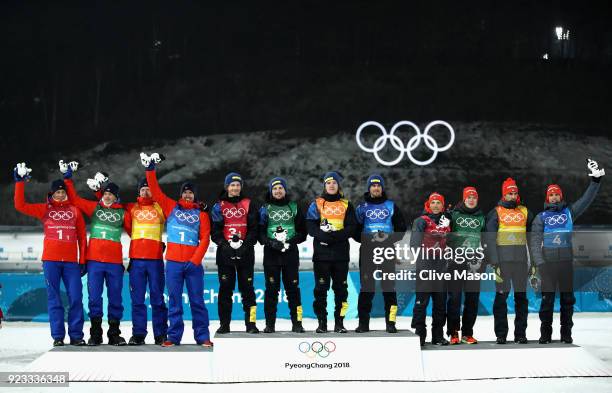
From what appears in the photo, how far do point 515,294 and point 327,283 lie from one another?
201 cm

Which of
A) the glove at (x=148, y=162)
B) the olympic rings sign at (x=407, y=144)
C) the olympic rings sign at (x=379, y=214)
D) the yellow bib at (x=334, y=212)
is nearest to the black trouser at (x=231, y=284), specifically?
the yellow bib at (x=334, y=212)

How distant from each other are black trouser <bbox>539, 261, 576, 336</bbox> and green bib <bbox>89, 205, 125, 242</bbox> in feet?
14.8

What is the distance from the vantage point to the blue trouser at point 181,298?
8602 millimetres

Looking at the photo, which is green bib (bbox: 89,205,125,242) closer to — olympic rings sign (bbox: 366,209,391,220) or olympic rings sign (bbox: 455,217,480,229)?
olympic rings sign (bbox: 366,209,391,220)

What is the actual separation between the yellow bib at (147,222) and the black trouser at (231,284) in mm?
806

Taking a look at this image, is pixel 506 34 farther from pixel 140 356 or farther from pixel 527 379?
pixel 140 356

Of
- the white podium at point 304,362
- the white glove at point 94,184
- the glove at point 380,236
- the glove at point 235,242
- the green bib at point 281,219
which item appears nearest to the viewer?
the white podium at point 304,362

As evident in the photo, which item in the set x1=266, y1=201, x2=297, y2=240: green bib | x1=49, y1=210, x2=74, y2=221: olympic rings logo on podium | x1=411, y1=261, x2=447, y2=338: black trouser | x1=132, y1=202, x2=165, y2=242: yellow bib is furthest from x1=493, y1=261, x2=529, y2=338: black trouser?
x1=49, y1=210, x2=74, y2=221: olympic rings logo on podium

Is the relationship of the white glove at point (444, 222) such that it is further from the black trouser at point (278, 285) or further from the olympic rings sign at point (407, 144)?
the olympic rings sign at point (407, 144)

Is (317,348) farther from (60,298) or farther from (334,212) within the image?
(60,298)

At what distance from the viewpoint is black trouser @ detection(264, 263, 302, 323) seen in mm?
8562

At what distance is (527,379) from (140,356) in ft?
12.6

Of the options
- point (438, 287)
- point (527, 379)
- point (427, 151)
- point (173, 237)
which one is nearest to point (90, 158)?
point (427, 151)

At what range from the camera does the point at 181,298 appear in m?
8.66
